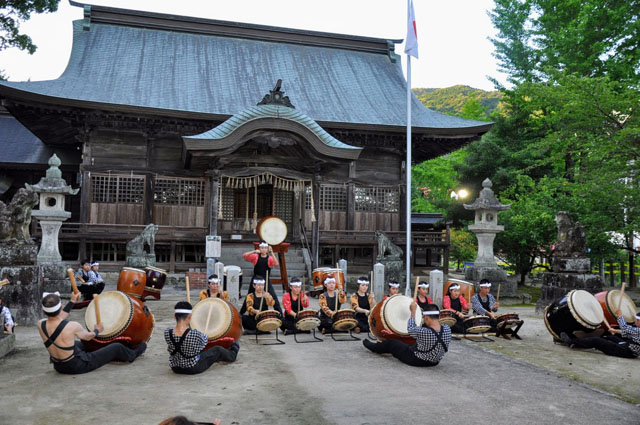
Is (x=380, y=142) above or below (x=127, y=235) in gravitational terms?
above

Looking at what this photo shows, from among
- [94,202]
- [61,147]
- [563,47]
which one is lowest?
[94,202]

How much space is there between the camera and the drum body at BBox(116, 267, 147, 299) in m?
10.5

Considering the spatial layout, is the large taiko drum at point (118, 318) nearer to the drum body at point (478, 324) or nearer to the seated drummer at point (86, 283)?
the seated drummer at point (86, 283)

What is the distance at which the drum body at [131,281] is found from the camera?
1052 centimetres

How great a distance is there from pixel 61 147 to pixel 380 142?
481 inches

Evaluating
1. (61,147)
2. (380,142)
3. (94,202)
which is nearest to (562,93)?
(380,142)

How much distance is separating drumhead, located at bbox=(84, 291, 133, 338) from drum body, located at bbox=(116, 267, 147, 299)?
4822mm

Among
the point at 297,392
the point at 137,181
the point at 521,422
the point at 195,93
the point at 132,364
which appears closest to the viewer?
the point at 521,422

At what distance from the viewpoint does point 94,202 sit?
15.6 m

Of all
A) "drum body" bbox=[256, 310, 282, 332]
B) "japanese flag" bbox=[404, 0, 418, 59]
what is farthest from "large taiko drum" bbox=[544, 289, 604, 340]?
"japanese flag" bbox=[404, 0, 418, 59]

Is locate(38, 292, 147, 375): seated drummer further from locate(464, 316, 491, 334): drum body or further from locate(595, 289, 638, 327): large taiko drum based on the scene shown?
locate(595, 289, 638, 327): large taiko drum

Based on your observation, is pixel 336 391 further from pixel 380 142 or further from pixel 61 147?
pixel 61 147

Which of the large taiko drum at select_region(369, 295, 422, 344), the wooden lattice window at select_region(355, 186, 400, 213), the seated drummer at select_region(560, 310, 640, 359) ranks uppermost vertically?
the wooden lattice window at select_region(355, 186, 400, 213)

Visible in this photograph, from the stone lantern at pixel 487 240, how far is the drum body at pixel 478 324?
18.4ft
